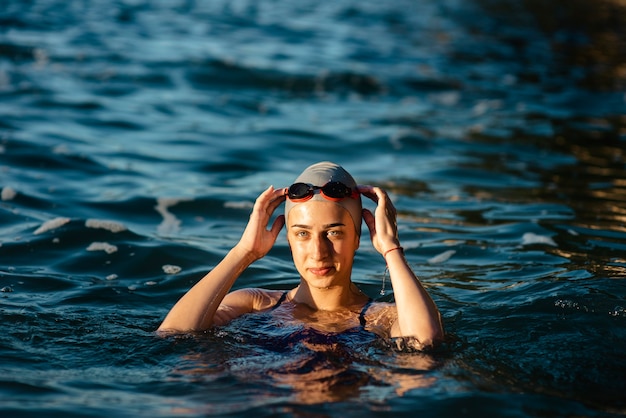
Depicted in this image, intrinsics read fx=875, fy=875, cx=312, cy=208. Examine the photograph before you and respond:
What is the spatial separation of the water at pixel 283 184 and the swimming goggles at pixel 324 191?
3.45ft

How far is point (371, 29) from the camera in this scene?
31500 millimetres

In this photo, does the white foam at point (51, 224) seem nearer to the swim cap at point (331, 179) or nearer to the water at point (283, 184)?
the water at point (283, 184)

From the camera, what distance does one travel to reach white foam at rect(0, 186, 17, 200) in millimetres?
11059

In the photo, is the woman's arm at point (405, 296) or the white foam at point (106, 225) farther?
the white foam at point (106, 225)

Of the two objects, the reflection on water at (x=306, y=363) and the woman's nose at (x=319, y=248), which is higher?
the woman's nose at (x=319, y=248)

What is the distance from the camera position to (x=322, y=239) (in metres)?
6.60

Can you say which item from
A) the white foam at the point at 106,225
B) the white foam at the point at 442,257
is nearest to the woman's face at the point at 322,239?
the white foam at the point at 442,257

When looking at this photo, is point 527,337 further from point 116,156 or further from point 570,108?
point 570,108

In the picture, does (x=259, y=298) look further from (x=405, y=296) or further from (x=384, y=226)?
(x=405, y=296)

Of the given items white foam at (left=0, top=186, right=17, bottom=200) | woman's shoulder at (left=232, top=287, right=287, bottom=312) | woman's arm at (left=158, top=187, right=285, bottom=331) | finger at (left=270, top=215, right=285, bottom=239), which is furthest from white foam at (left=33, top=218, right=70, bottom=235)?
finger at (left=270, top=215, right=285, bottom=239)

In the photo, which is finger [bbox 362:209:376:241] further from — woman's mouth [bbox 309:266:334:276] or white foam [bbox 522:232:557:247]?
white foam [bbox 522:232:557:247]

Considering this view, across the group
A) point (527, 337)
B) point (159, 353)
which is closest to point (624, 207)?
point (527, 337)

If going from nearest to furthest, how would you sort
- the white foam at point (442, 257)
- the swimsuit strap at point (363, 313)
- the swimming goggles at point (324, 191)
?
1. the swimming goggles at point (324, 191)
2. the swimsuit strap at point (363, 313)
3. the white foam at point (442, 257)

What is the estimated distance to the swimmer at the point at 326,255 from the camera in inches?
251
